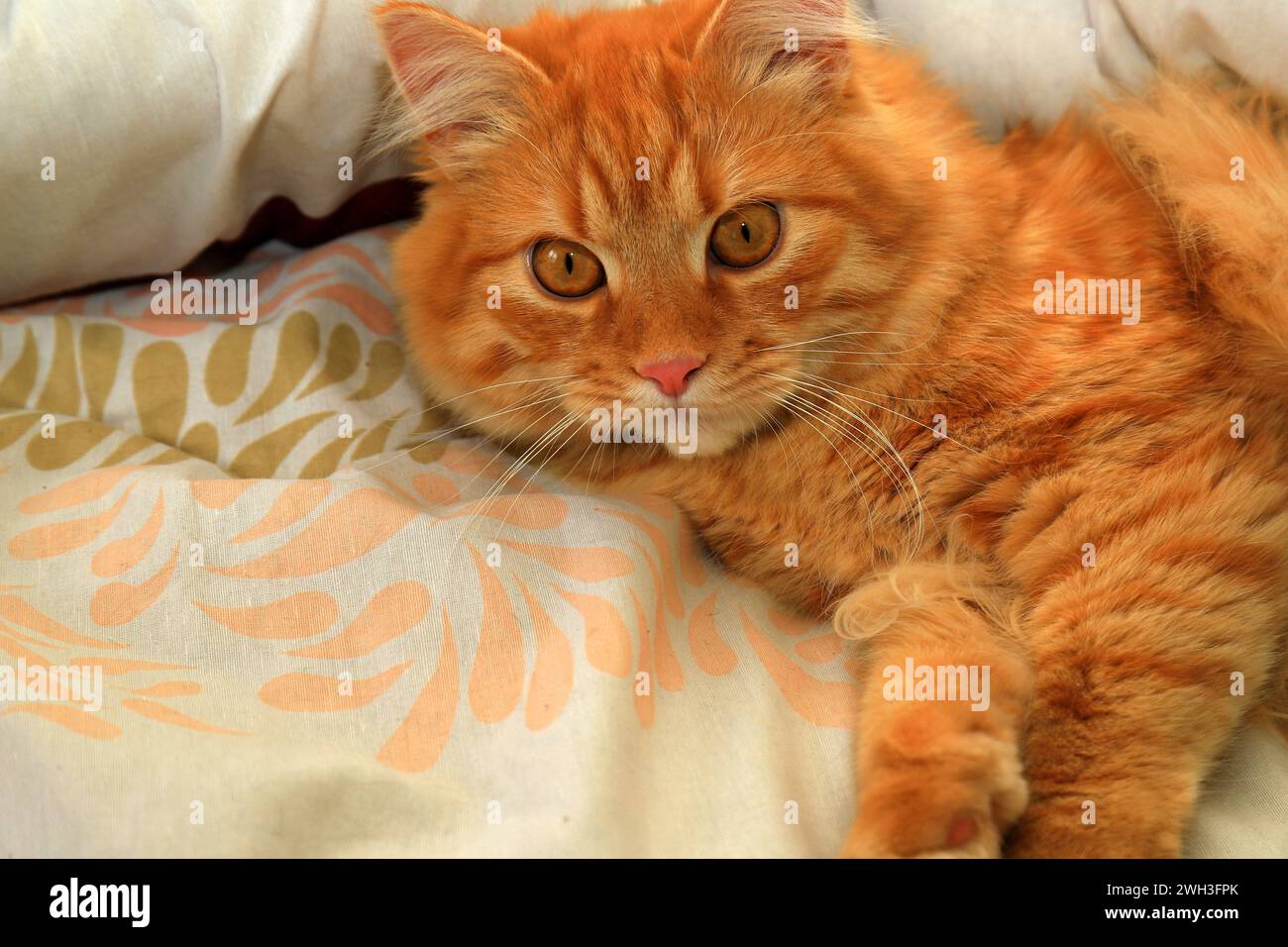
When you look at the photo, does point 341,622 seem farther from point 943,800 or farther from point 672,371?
point 943,800

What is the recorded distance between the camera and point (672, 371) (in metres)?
1.21

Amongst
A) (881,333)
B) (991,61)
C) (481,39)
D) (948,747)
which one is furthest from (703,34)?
(948,747)

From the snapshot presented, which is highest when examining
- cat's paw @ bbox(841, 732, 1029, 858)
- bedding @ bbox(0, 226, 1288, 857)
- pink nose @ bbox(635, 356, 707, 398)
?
pink nose @ bbox(635, 356, 707, 398)

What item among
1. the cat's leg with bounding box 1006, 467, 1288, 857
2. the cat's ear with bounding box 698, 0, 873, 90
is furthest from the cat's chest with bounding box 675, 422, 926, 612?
the cat's ear with bounding box 698, 0, 873, 90

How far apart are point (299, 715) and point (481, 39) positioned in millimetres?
831

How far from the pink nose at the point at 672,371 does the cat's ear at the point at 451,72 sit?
406 mm

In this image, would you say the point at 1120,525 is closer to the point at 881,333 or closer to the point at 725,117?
the point at 881,333

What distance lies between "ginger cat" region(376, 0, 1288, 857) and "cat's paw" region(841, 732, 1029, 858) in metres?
0.07

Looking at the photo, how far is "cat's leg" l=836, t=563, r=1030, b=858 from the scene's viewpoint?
991 millimetres

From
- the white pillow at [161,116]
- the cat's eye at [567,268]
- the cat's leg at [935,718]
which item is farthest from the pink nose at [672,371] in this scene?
the white pillow at [161,116]

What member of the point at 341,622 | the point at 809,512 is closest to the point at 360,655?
the point at 341,622

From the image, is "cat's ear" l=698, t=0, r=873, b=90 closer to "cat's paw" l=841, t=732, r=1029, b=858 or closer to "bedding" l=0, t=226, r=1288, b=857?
"bedding" l=0, t=226, r=1288, b=857

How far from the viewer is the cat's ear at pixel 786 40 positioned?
4.17ft
